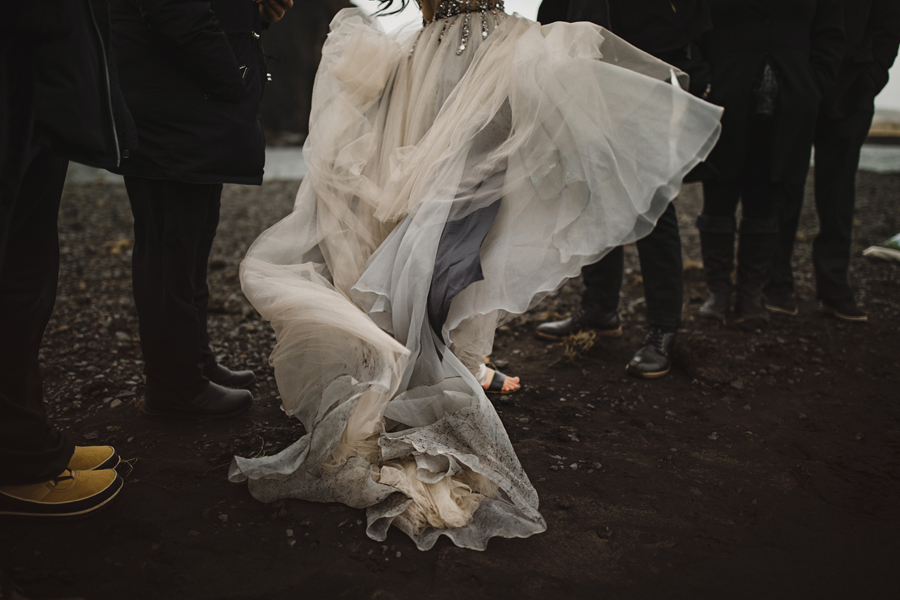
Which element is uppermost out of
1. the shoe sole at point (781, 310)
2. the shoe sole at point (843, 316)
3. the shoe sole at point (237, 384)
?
the shoe sole at point (843, 316)

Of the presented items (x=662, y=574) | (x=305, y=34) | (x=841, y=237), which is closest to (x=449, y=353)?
(x=662, y=574)

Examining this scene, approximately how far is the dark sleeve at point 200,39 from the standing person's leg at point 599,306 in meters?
2.09

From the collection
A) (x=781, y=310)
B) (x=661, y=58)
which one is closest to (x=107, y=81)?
(x=661, y=58)

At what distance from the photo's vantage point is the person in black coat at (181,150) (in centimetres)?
172

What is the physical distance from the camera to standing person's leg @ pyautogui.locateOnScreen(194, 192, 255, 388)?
2.11m

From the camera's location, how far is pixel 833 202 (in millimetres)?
3510

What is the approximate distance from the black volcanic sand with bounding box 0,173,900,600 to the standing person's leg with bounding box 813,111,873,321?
0.28 m

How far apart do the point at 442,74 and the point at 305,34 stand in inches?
1316

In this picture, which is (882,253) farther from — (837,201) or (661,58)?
(661,58)

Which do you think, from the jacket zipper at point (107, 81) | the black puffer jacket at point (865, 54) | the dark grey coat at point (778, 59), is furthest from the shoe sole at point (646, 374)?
the jacket zipper at point (107, 81)

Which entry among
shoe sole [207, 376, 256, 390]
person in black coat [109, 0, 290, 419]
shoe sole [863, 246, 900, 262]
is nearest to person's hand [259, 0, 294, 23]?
person in black coat [109, 0, 290, 419]

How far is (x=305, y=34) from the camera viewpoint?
3133 cm

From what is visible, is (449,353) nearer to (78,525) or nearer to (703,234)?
(78,525)

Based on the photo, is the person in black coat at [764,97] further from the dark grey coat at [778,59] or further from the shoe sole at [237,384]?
the shoe sole at [237,384]
